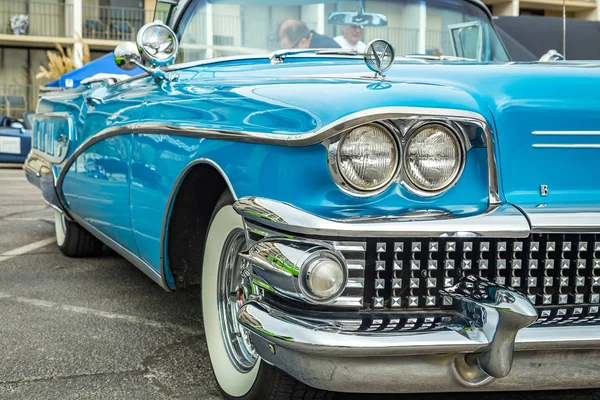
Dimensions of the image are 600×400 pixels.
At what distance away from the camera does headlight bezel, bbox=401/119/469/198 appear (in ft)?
6.61

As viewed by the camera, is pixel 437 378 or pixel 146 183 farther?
pixel 146 183

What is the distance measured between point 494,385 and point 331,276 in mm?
493

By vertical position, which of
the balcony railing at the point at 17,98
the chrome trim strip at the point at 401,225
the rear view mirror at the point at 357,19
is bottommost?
the chrome trim strip at the point at 401,225

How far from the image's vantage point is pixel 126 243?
3471 mm

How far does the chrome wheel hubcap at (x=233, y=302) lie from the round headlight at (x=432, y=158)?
1.99ft

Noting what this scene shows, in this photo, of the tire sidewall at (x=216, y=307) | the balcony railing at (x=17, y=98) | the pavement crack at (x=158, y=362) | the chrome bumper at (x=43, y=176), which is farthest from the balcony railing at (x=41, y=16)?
the tire sidewall at (x=216, y=307)

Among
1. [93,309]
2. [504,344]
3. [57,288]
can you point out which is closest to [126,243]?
[93,309]

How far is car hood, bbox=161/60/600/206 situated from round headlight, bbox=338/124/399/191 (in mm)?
67

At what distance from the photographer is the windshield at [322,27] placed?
341 centimetres

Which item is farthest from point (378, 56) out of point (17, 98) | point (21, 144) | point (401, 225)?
point (17, 98)

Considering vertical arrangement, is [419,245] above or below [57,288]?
above

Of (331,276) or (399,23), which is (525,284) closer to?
(331,276)

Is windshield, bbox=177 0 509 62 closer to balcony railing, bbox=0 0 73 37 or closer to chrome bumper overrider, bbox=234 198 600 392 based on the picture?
chrome bumper overrider, bbox=234 198 600 392

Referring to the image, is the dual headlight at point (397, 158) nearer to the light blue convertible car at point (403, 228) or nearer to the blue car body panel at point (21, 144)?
the light blue convertible car at point (403, 228)
